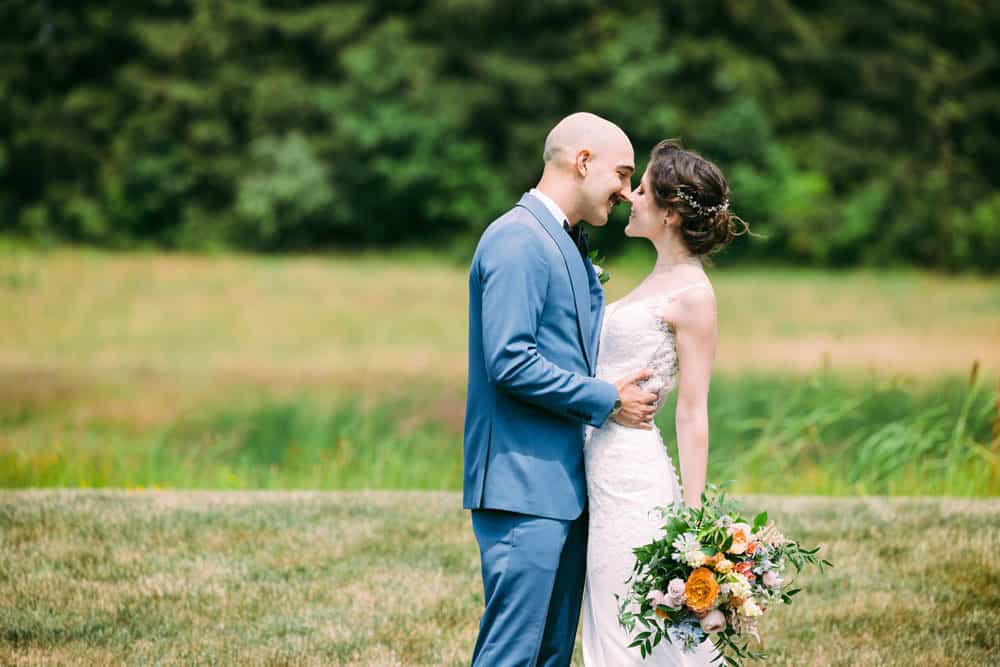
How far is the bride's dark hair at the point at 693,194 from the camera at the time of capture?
384 cm

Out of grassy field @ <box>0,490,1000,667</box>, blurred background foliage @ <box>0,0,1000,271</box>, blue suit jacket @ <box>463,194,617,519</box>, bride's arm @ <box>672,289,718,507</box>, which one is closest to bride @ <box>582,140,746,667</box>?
bride's arm @ <box>672,289,718,507</box>

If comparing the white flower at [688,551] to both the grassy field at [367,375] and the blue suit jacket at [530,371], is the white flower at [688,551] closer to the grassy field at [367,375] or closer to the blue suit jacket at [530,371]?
Result: the blue suit jacket at [530,371]

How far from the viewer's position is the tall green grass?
810 centimetres

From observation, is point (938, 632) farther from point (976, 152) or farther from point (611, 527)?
point (976, 152)

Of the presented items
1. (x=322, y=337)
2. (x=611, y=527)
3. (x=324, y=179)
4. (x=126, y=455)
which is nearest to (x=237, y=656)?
(x=611, y=527)

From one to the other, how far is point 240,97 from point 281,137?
1617 millimetres

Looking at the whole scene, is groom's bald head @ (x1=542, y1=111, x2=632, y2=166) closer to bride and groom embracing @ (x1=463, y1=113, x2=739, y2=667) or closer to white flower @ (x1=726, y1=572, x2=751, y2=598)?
bride and groom embracing @ (x1=463, y1=113, x2=739, y2=667)

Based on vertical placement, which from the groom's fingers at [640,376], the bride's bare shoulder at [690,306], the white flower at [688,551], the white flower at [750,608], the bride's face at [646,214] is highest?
the bride's face at [646,214]

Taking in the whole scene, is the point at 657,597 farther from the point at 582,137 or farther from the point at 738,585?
the point at 582,137

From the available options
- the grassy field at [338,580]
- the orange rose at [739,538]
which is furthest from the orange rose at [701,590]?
the grassy field at [338,580]

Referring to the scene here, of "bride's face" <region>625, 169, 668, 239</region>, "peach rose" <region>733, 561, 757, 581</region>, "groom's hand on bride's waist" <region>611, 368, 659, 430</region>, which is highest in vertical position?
"bride's face" <region>625, 169, 668, 239</region>

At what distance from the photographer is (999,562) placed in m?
6.18

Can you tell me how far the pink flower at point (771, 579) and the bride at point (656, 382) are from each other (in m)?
0.39

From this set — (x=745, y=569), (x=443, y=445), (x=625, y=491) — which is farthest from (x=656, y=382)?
(x=443, y=445)
